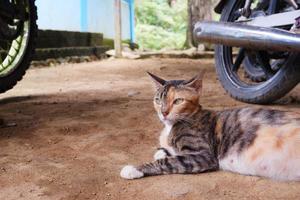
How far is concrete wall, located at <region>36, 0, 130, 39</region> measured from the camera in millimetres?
8227

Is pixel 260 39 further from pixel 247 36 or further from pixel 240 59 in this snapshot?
pixel 240 59

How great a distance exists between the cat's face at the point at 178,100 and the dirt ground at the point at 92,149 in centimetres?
25

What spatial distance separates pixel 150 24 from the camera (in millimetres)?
17172

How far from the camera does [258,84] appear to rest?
3.30 m

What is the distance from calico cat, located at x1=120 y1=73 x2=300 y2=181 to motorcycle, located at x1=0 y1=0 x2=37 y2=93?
183 centimetres

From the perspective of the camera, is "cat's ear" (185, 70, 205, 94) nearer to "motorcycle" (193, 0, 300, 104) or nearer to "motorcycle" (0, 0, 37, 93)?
"motorcycle" (193, 0, 300, 104)

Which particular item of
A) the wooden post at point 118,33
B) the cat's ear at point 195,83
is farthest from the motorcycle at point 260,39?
the wooden post at point 118,33

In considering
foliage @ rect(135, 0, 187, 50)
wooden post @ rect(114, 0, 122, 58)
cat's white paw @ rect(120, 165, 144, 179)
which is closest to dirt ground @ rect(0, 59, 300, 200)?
cat's white paw @ rect(120, 165, 144, 179)

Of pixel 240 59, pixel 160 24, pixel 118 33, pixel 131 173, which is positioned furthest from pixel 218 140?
pixel 160 24

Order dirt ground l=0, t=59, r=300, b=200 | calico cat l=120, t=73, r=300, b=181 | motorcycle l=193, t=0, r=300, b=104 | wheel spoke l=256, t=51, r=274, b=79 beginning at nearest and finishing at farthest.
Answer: dirt ground l=0, t=59, r=300, b=200, calico cat l=120, t=73, r=300, b=181, motorcycle l=193, t=0, r=300, b=104, wheel spoke l=256, t=51, r=274, b=79

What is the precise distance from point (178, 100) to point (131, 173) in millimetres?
454

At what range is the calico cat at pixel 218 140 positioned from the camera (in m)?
1.83

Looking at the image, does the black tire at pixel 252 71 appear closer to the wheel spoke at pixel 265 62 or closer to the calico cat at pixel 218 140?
the wheel spoke at pixel 265 62

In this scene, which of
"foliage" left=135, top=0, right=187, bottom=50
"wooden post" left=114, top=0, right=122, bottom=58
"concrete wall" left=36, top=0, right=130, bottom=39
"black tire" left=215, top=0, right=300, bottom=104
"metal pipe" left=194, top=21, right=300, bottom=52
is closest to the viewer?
"metal pipe" left=194, top=21, right=300, bottom=52
